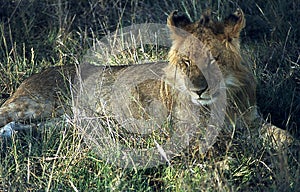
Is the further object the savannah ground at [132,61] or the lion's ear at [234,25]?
the lion's ear at [234,25]

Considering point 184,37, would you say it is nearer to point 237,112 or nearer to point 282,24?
point 237,112

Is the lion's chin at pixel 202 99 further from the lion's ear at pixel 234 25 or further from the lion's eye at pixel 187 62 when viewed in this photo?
the lion's ear at pixel 234 25

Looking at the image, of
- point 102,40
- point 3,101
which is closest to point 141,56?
point 102,40

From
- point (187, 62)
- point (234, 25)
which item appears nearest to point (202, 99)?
point (187, 62)

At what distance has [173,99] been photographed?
12.8ft

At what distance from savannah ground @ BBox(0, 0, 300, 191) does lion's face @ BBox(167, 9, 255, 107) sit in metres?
0.31

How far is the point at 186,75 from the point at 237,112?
0.44 meters

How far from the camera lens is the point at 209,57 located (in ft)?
11.9

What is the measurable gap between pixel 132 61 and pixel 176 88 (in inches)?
50.0

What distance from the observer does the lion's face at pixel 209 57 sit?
11.8 ft

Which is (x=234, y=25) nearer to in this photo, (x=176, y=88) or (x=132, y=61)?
(x=176, y=88)

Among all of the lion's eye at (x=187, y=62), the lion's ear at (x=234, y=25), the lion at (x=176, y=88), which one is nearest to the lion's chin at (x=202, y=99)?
the lion at (x=176, y=88)

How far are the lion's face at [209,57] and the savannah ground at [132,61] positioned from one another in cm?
31

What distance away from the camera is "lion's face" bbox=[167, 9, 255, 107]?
3592 mm
